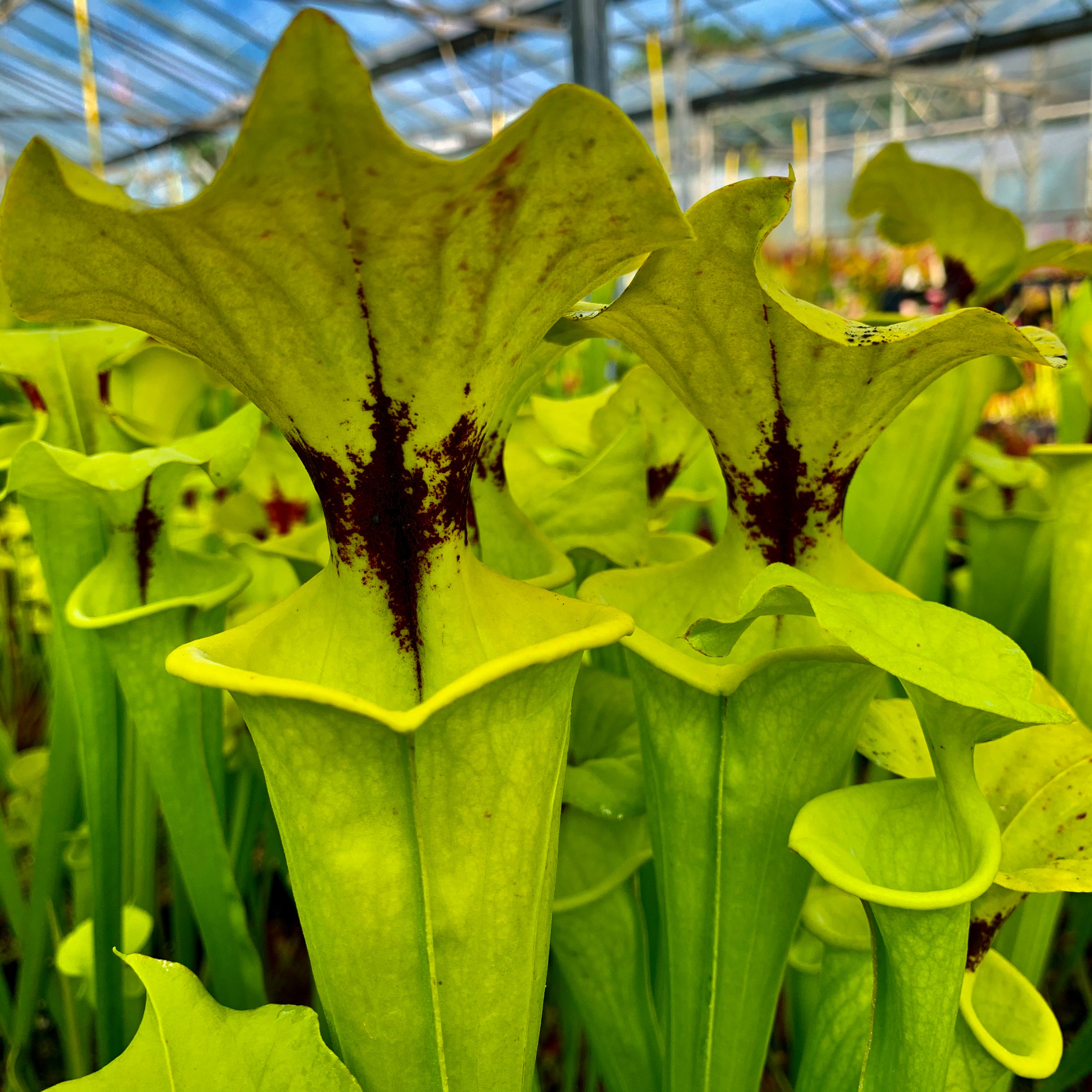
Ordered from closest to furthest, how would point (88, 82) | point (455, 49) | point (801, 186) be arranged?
point (88, 82) → point (455, 49) → point (801, 186)

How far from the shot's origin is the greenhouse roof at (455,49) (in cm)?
1051

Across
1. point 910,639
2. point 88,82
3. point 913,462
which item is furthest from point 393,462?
point 88,82

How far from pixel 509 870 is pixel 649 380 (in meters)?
0.43

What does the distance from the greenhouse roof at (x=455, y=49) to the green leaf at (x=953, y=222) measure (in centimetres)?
912

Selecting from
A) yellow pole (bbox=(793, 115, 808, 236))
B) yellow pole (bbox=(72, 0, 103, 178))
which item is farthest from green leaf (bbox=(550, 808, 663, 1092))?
yellow pole (bbox=(793, 115, 808, 236))

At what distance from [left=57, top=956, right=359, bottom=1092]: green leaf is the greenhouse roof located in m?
9.65

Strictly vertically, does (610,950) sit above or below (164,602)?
below

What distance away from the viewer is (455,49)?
9.80 m

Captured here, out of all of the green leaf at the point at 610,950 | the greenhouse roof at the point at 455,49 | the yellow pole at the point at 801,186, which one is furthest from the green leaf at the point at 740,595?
the yellow pole at the point at 801,186

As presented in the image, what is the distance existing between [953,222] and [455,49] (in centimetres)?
1043

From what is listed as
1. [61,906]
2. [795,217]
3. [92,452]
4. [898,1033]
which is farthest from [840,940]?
[795,217]

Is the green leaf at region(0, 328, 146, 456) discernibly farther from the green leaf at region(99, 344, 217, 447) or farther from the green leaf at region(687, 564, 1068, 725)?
the green leaf at region(687, 564, 1068, 725)

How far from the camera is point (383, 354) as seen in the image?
1.10 feet

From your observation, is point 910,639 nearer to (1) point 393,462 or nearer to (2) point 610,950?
(1) point 393,462
